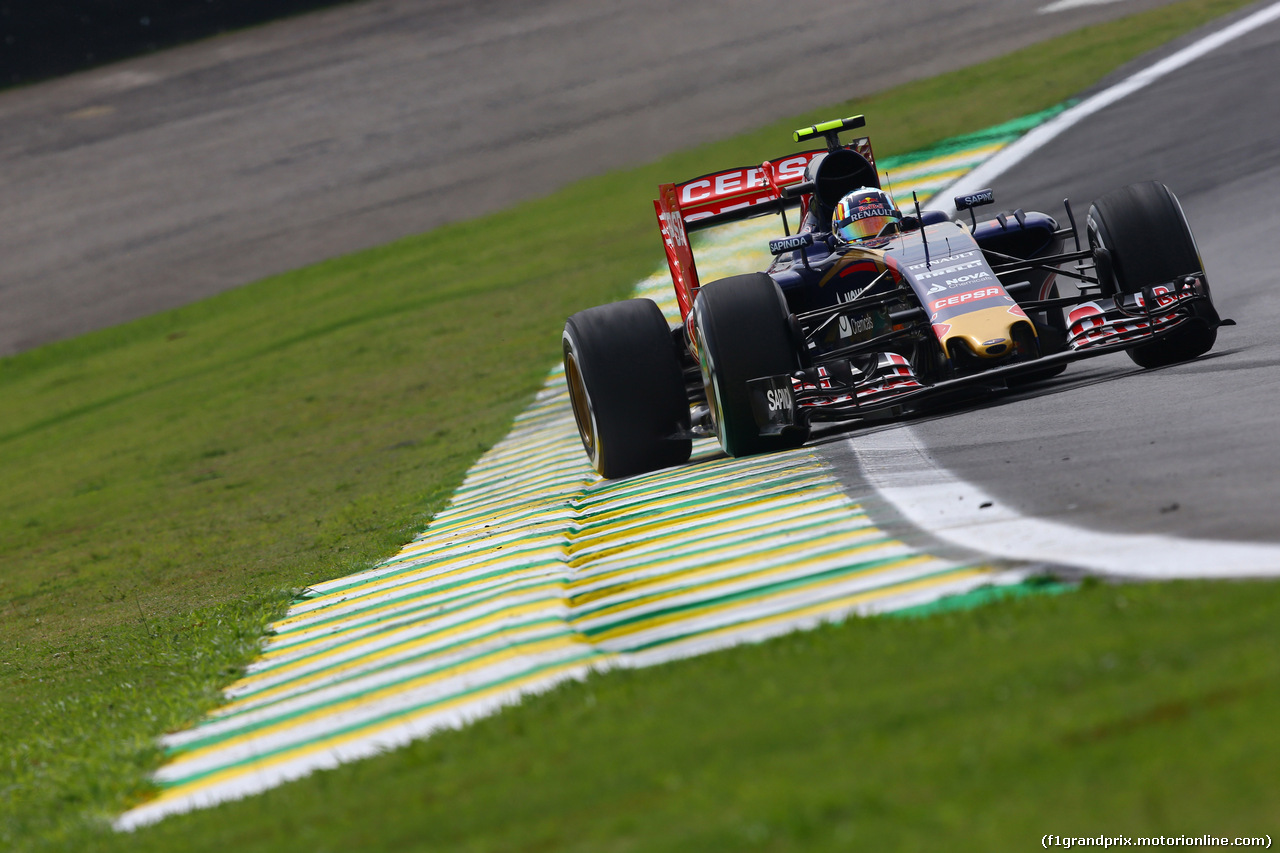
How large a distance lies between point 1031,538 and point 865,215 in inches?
193

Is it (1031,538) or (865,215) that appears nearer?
(1031,538)

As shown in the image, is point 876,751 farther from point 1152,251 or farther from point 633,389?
point 1152,251

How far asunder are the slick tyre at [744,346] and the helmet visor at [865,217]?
66.6 inches

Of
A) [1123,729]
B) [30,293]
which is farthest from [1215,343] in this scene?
[30,293]

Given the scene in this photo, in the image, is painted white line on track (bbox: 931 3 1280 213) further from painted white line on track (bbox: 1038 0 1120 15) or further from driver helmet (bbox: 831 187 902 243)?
driver helmet (bbox: 831 187 902 243)

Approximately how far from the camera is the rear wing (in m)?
10.4

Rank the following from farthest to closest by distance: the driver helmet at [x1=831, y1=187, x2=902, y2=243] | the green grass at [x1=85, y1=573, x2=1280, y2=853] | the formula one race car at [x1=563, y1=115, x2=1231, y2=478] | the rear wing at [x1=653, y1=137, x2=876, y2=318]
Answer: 1. the rear wing at [x1=653, y1=137, x2=876, y2=318]
2. the driver helmet at [x1=831, y1=187, x2=902, y2=243]
3. the formula one race car at [x1=563, y1=115, x2=1231, y2=478]
4. the green grass at [x1=85, y1=573, x2=1280, y2=853]

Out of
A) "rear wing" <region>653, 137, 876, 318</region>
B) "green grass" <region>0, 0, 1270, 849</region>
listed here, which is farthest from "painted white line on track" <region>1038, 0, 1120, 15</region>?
"rear wing" <region>653, 137, 876, 318</region>

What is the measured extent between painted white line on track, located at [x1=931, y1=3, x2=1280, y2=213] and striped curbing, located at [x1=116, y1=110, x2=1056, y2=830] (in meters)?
9.61

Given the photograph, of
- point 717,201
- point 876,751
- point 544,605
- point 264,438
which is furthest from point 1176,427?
point 264,438

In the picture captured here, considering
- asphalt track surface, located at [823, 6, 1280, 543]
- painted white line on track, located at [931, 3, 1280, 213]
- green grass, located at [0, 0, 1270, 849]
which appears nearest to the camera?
asphalt track surface, located at [823, 6, 1280, 543]

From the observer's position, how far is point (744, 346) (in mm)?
7922

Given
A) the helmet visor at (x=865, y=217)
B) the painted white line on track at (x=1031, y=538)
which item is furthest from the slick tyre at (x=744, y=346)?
the helmet visor at (x=865, y=217)

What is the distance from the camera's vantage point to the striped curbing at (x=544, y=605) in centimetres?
473
